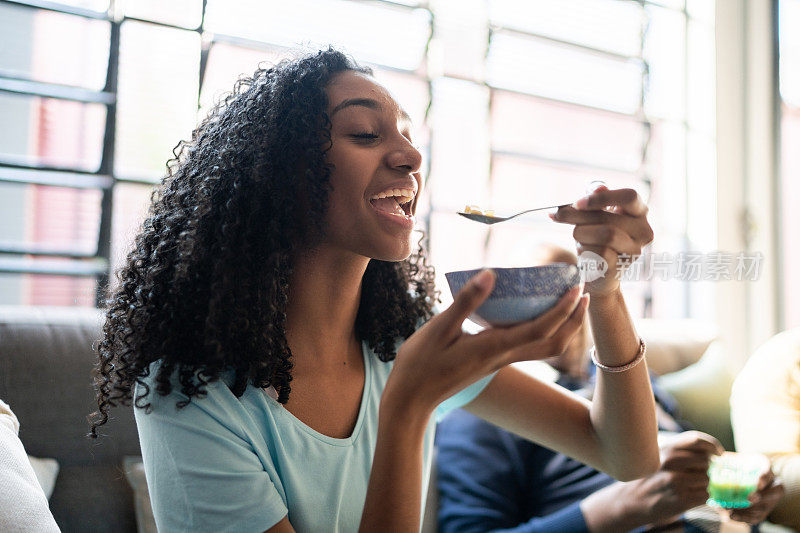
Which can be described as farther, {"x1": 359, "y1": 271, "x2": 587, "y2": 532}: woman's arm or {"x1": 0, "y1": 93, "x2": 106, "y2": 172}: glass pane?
{"x1": 0, "y1": 93, "x2": 106, "y2": 172}: glass pane

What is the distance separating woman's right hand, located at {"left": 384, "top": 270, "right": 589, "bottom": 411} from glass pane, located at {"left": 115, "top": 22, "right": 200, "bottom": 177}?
6.63 ft

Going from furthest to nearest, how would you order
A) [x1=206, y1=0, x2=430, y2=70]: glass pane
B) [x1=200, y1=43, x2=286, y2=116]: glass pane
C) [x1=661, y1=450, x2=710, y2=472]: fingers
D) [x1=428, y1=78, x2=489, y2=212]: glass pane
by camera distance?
[x1=428, y1=78, x2=489, y2=212]: glass pane → [x1=206, y1=0, x2=430, y2=70]: glass pane → [x1=200, y1=43, x2=286, y2=116]: glass pane → [x1=661, y1=450, x2=710, y2=472]: fingers

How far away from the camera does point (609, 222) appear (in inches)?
35.5

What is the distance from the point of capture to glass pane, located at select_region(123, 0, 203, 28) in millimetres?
2590

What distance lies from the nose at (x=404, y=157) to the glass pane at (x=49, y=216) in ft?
6.15

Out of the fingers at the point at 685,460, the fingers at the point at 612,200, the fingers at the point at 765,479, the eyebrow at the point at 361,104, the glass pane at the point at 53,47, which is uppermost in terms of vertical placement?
the glass pane at the point at 53,47

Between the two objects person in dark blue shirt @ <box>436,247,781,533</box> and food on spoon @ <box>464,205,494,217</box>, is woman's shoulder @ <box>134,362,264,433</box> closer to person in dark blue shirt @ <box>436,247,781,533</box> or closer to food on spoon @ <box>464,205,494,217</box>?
food on spoon @ <box>464,205,494,217</box>

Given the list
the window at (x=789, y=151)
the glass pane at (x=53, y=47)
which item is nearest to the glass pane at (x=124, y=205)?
the glass pane at (x=53, y=47)

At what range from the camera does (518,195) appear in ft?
11.9

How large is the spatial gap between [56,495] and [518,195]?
2.73 m

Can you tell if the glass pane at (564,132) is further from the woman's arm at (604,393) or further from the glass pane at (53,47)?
the woman's arm at (604,393)

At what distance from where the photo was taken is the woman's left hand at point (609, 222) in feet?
2.92


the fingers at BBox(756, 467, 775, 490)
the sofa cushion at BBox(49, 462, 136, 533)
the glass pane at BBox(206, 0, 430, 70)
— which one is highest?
the glass pane at BBox(206, 0, 430, 70)

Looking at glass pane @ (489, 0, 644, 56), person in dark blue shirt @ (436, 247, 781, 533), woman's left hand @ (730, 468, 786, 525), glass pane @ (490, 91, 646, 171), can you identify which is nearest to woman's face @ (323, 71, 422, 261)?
person in dark blue shirt @ (436, 247, 781, 533)
